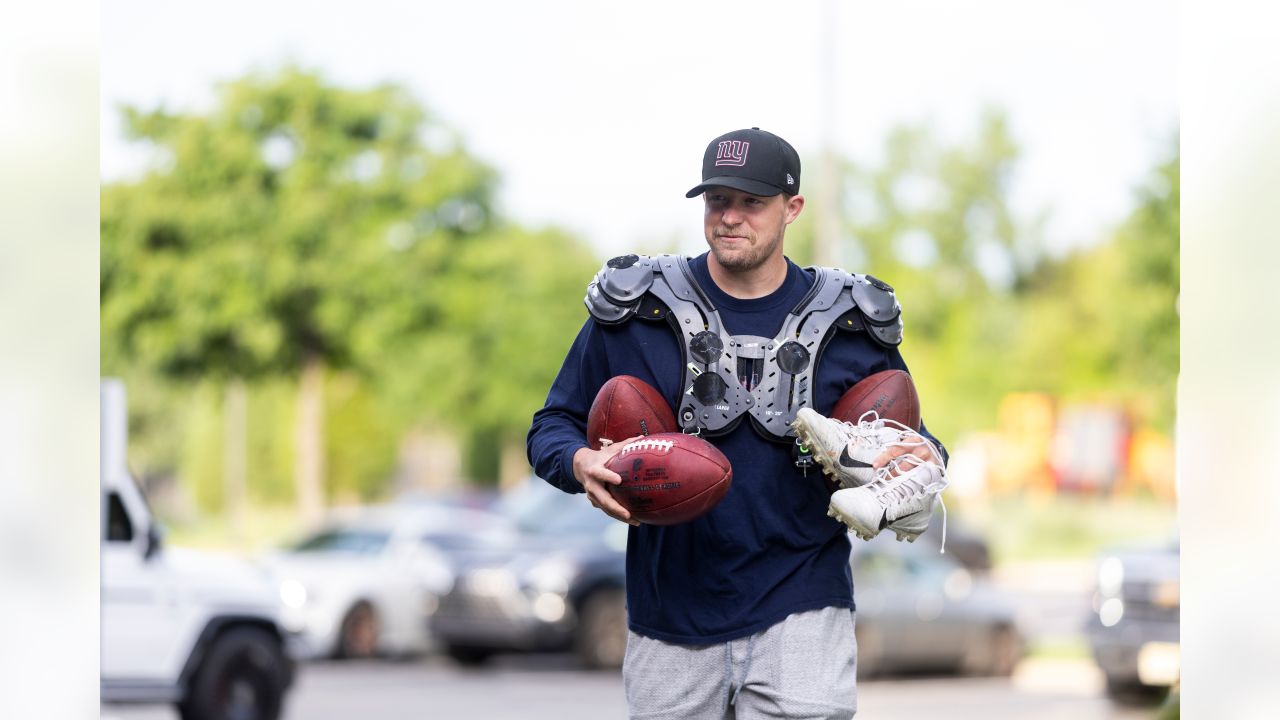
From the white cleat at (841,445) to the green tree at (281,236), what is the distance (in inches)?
918

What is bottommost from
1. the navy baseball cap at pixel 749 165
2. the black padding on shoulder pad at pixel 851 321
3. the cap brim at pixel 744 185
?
the black padding on shoulder pad at pixel 851 321

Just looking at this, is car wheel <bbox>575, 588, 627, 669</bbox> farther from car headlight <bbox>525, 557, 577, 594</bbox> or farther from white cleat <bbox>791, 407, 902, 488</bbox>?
white cleat <bbox>791, 407, 902, 488</bbox>

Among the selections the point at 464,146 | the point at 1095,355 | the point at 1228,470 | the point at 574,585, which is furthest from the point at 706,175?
the point at 1095,355

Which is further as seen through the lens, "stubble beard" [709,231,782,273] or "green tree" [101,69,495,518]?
"green tree" [101,69,495,518]

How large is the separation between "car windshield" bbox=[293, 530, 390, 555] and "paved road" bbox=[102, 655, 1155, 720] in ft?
3.84

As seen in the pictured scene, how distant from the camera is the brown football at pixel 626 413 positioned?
403cm

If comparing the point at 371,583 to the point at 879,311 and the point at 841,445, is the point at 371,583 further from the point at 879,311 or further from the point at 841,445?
the point at 841,445

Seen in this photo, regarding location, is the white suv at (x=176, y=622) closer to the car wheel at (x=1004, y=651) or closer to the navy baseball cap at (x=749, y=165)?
the navy baseball cap at (x=749, y=165)

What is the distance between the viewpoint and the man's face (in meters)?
4.05

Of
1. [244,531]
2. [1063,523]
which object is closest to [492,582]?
[1063,523]

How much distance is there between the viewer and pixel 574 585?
15531mm

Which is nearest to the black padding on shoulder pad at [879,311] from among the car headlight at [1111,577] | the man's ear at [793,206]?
the man's ear at [793,206]

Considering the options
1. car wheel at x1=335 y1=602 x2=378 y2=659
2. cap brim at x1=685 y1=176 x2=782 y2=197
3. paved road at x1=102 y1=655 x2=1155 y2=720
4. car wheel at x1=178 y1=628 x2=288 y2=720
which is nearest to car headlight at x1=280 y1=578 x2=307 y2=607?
car wheel at x1=335 y1=602 x2=378 y2=659

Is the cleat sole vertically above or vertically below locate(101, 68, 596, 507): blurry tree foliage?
below
